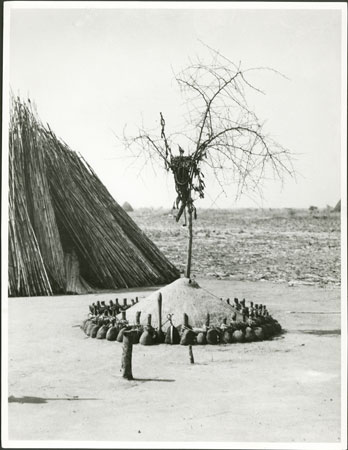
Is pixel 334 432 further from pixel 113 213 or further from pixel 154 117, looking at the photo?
pixel 113 213

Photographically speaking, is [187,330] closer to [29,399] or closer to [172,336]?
[172,336]

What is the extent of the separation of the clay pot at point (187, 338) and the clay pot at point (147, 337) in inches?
9.0

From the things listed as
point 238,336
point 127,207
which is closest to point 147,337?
point 238,336

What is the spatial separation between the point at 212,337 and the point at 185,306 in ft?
1.25

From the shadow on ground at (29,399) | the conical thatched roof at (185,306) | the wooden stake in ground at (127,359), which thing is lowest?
the shadow on ground at (29,399)

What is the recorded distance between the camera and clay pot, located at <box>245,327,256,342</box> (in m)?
5.54

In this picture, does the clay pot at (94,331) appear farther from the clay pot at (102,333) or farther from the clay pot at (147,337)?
the clay pot at (147,337)

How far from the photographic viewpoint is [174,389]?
4.61m

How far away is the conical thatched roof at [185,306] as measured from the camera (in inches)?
222

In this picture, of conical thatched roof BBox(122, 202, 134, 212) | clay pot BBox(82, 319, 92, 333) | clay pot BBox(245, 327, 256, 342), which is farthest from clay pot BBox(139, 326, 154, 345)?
conical thatched roof BBox(122, 202, 134, 212)

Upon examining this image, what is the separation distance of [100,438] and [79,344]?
3.92 ft

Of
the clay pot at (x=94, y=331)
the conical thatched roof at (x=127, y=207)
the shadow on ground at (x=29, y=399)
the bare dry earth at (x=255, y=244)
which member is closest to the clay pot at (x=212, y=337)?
the clay pot at (x=94, y=331)

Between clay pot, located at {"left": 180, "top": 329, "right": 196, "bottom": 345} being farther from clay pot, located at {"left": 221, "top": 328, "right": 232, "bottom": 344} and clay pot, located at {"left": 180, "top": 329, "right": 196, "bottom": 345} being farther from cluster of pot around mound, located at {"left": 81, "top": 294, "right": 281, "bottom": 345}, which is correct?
clay pot, located at {"left": 221, "top": 328, "right": 232, "bottom": 344}

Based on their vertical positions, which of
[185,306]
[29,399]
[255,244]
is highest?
[255,244]
